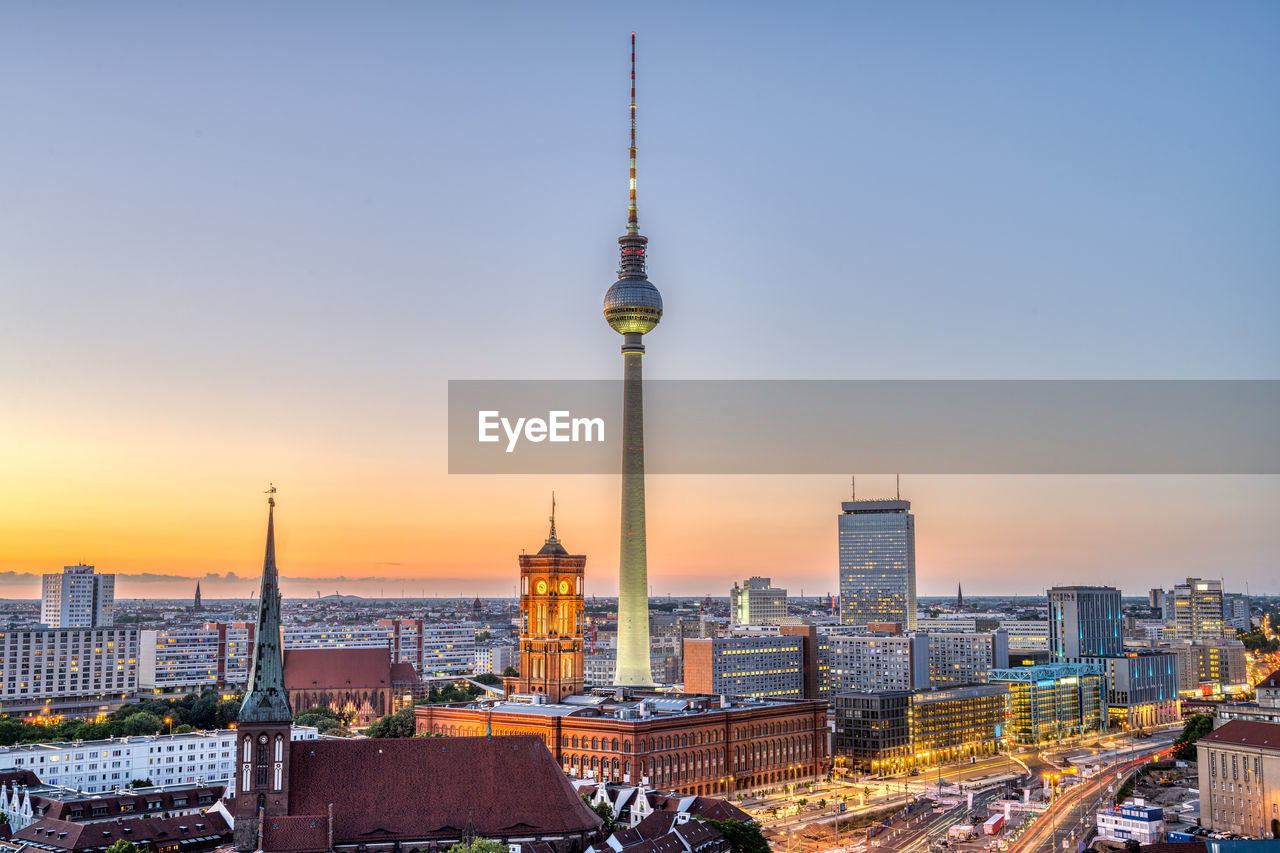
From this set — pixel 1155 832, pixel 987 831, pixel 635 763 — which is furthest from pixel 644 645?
pixel 1155 832

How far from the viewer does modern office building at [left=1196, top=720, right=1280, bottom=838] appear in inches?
4301

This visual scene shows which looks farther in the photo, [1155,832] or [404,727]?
[404,727]

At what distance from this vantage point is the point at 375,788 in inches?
2904

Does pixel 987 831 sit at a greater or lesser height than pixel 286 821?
lesser

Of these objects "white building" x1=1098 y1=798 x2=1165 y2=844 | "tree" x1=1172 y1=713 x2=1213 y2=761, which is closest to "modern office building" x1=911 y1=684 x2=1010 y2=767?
"tree" x1=1172 y1=713 x2=1213 y2=761

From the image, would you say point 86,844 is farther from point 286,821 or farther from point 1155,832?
point 1155,832

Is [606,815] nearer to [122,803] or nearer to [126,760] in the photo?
[122,803]

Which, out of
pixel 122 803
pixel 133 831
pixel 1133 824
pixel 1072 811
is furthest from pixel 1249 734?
pixel 122 803

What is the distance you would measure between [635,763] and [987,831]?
3494cm

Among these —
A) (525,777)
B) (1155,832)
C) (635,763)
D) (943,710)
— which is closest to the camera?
(525,777)

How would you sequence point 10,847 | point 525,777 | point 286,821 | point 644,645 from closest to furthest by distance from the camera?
1. point 286,821
2. point 525,777
3. point 10,847
4. point 644,645

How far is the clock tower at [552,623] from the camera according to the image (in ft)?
514

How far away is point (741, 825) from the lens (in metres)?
89.6

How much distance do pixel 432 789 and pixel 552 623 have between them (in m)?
82.8
